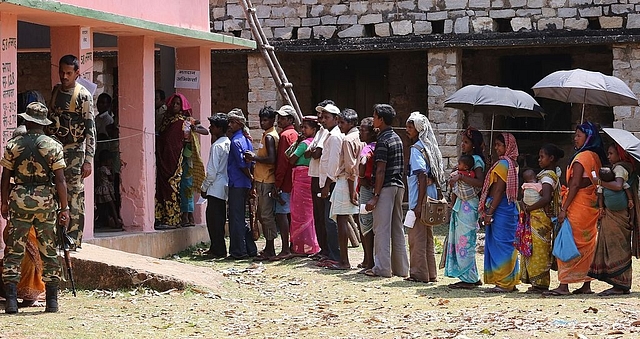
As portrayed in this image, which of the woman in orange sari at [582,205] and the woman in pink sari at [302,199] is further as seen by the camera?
the woman in pink sari at [302,199]

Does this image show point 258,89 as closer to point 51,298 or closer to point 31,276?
point 31,276

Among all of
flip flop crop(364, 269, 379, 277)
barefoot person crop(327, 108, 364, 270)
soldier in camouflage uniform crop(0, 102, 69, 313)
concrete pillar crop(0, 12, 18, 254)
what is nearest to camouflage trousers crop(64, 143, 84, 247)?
concrete pillar crop(0, 12, 18, 254)

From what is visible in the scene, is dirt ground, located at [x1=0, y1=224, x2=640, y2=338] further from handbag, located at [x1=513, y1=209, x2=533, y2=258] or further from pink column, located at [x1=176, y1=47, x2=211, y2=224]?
pink column, located at [x1=176, y1=47, x2=211, y2=224]

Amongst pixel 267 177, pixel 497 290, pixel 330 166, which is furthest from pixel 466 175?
pixel 267 177

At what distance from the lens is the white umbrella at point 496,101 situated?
33.0 feet

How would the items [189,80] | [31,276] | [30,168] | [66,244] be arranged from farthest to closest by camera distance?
[189,80] < [66,244] < [31,276] < [30,168]

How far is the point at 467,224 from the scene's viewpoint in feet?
32.5

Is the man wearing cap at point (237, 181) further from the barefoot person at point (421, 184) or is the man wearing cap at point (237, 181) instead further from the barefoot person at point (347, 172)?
the barefoot person at point (421, 184)

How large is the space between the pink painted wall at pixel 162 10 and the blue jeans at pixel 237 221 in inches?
84.5

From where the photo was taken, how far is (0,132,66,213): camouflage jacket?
814cm

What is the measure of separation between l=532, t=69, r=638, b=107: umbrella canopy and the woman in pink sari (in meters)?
2.69

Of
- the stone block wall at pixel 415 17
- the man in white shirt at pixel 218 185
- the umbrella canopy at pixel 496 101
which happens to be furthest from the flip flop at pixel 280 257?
the stone block wall at pixel 415 17

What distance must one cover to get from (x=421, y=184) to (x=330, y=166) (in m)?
1.16

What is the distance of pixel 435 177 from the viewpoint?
10219 millimetres
